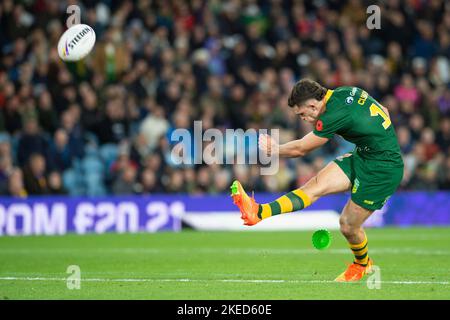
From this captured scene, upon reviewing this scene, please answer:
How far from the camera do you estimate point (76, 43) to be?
523 inches

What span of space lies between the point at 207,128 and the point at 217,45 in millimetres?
3064

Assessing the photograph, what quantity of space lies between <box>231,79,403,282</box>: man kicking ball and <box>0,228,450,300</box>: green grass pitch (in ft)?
2.61

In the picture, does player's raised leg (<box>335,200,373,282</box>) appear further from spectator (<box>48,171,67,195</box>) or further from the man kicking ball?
spectator (<box>48,171,67,195</box>)

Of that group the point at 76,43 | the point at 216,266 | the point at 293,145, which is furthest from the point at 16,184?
the point at 293,145

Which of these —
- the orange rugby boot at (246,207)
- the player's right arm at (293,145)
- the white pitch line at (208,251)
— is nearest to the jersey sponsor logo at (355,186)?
the player's right arm at (293,145)

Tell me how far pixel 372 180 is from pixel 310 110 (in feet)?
3.25

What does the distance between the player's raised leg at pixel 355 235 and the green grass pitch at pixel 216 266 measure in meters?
0.27

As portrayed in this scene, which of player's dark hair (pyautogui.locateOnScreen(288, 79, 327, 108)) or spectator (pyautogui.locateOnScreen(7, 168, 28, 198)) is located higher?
spectator (pyautogui.locateOnScreen(7, 168, 28, 198))

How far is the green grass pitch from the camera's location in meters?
8.98

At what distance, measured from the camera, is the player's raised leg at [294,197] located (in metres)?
9.61

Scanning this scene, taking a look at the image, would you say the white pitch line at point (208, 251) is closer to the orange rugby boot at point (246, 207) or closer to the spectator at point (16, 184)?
the spectator at point (16, 184)

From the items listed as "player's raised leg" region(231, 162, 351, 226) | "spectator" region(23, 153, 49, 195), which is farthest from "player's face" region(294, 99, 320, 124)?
"spectator" region(23, 153, 49, 195)

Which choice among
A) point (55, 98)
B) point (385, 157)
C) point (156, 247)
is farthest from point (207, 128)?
point (385, 157)
